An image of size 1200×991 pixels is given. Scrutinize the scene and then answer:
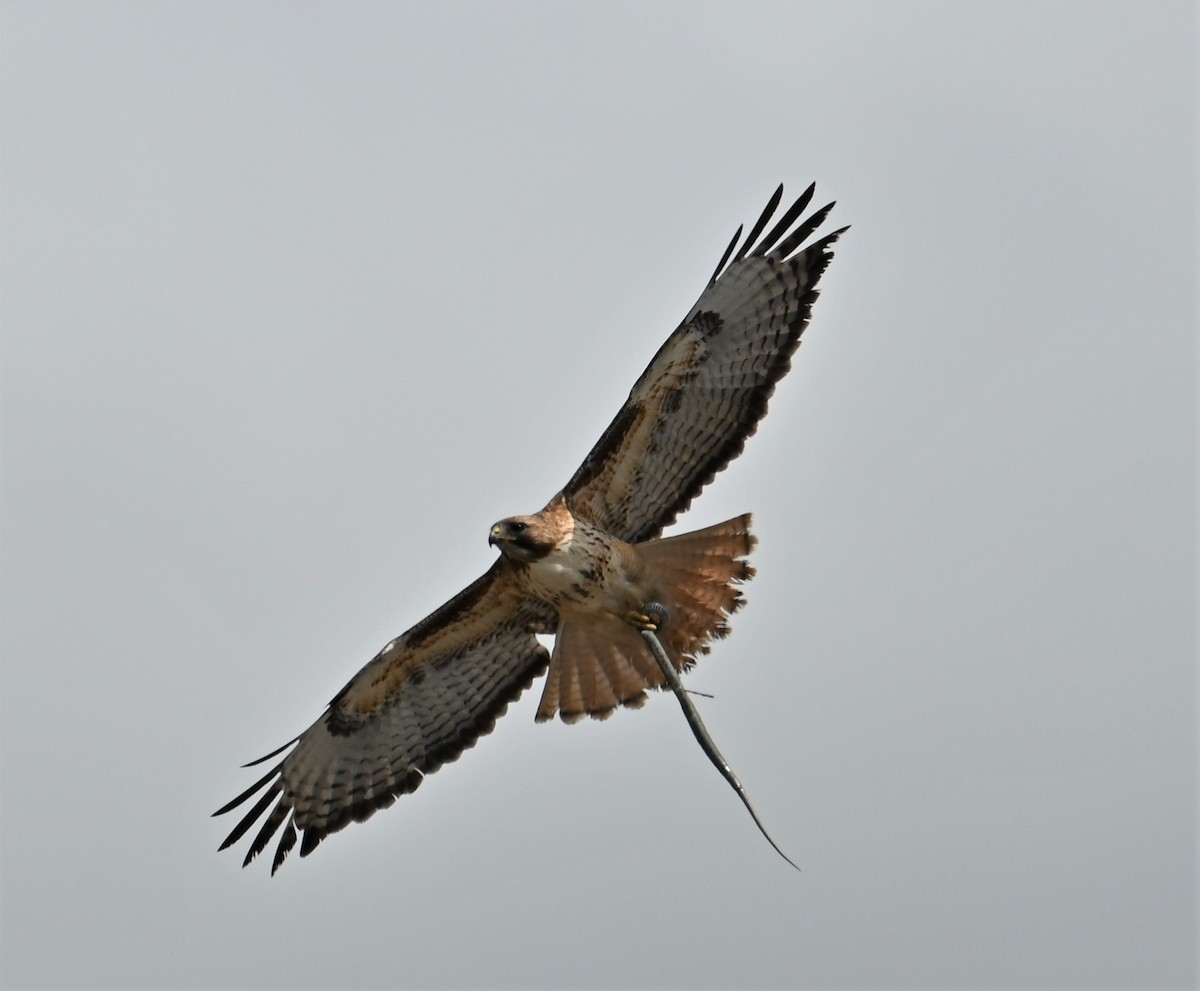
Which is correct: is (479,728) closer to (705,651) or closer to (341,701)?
(341,701)

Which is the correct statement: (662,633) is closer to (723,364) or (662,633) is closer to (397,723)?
(723,364)

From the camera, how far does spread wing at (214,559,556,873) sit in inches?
395

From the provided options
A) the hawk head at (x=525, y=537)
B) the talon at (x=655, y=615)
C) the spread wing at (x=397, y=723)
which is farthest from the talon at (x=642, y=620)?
the spread wing at (x=397, y=723)

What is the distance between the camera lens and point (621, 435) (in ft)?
30.7

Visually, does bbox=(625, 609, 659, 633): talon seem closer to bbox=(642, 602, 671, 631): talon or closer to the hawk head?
bbox=(642, 602, 671, 631): talon

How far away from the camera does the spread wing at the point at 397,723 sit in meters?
10.0

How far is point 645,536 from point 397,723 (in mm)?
2022

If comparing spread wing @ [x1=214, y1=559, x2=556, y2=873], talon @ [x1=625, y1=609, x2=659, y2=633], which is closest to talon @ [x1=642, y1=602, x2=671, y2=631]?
talon @ [x1=625, y1=609, x2=659, y2=633]

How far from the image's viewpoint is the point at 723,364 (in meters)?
9.38

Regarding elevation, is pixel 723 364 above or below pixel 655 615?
above

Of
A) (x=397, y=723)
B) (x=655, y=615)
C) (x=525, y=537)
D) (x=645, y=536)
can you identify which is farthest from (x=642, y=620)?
(x=397, y=723)

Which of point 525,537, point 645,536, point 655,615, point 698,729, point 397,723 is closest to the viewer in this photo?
point 698,729

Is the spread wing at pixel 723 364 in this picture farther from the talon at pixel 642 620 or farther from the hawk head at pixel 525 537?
the talon at pixel 642 620

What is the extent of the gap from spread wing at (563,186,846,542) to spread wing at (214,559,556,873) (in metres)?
1.25
